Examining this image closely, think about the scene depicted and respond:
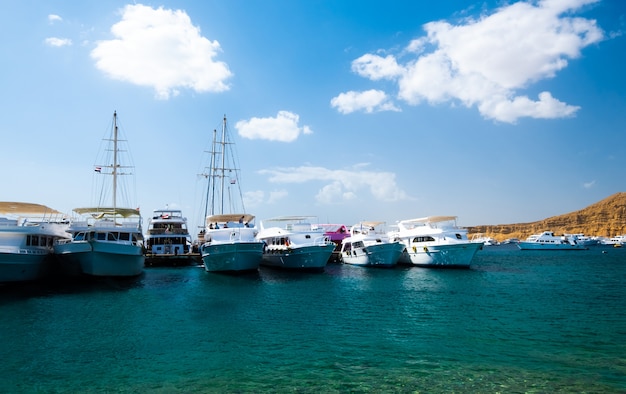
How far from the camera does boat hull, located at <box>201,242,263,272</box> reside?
1709 inches

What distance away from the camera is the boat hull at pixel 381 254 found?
5566 centimetres

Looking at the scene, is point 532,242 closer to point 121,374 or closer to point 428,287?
point 428,287

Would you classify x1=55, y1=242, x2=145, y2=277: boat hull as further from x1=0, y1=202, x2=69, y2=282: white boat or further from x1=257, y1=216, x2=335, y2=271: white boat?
x1=257, y1=216, x2=335, y2=271: white boat

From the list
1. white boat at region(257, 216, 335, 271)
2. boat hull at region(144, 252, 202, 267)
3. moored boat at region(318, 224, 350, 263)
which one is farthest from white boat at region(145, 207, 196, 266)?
moored boat at region(318, 224, 350, 263)

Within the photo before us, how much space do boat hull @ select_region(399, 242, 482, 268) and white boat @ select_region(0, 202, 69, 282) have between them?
43.0 m

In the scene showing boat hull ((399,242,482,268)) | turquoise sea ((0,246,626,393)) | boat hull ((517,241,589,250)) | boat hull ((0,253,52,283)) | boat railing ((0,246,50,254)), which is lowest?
boat hull ((517,241,589,250))

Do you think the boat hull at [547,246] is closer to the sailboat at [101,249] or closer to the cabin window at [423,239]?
the cabin window at [423,239]

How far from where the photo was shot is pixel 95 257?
36.6 m

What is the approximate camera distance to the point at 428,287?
36.7 m

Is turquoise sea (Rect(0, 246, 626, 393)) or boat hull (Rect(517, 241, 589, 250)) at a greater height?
turquoise sea (Rect(0, 246, 626, 393))

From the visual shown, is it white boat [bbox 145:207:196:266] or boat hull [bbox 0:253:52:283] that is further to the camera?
white boat [bbox 145:207:196:266]

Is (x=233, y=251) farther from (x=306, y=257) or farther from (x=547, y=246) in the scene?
(x=547, y=246)

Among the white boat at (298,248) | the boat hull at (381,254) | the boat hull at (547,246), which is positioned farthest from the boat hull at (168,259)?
the boat hull at (547,246)

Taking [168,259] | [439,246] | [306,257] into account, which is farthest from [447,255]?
[168,259]
